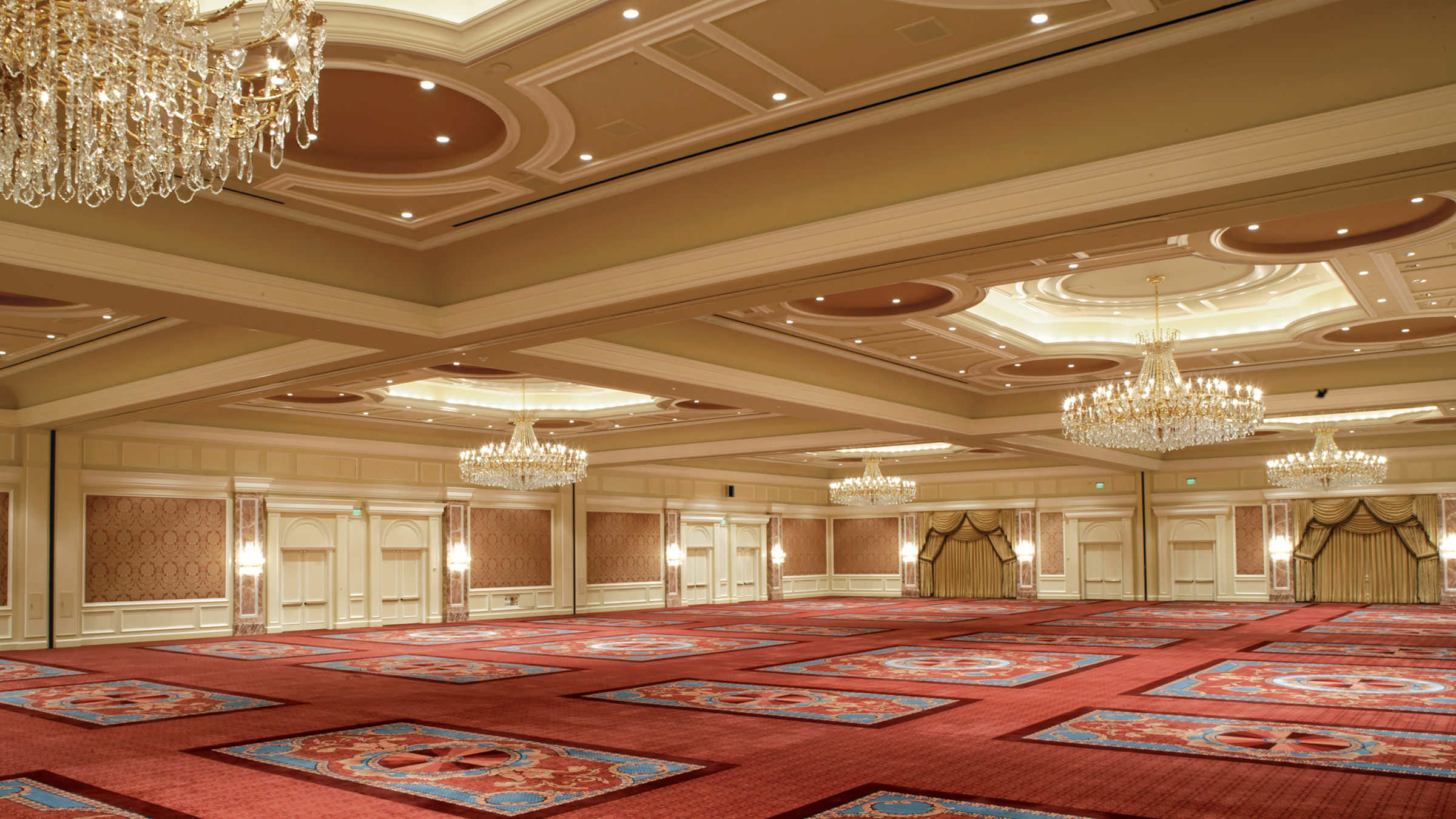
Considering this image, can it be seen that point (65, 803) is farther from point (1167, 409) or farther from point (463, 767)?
point (1167, 409)

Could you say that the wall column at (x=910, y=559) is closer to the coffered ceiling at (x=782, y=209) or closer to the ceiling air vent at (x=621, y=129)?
the coffered ceiling at (x=782, y=209)

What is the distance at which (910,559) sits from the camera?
27.2 m

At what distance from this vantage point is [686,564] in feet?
79.0

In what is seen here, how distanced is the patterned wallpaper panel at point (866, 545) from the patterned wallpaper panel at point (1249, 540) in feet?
25.3

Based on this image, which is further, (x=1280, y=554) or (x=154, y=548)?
(x=1280, y=554)

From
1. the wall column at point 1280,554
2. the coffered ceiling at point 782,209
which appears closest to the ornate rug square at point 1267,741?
the coffered ceiling at point 782,209

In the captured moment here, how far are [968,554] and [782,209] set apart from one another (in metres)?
20.7

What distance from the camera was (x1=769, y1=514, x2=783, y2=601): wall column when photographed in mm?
26016

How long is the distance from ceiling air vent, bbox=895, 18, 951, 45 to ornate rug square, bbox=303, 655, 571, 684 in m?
7.06

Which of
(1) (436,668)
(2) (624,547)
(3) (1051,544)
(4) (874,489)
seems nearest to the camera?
(1) (436,668)

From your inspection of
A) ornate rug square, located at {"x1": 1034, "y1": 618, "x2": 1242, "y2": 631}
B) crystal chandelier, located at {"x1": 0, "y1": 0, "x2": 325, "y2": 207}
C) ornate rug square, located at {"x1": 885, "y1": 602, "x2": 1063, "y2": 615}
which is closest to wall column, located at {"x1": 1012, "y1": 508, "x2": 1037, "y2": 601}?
ornate rug square, located at {"x1": 885, "y1": 602, "x2": 1063, "y2": 615}

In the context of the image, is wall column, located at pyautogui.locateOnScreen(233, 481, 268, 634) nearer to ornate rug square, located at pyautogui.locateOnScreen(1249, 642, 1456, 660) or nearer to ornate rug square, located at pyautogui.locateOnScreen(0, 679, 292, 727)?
ornate rug square, located at pyautogui.locateOnScreen(0, 679, 292, 727)

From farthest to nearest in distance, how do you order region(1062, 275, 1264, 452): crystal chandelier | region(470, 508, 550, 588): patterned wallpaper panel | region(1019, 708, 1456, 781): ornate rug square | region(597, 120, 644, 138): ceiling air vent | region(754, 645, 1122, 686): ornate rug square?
region(470, 508, 550, 588): patterned wallpaper panel < region(1062, 275, 1264, 452): crystal chandelier < region(754, 645, 1122, 686): ornate rug square < region(597, 120, 644, 138): ceiling air vent < region(1019, 708, 1456, 781): ornate rug square

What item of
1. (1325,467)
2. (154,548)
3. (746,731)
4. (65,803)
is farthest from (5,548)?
(1325,467)
